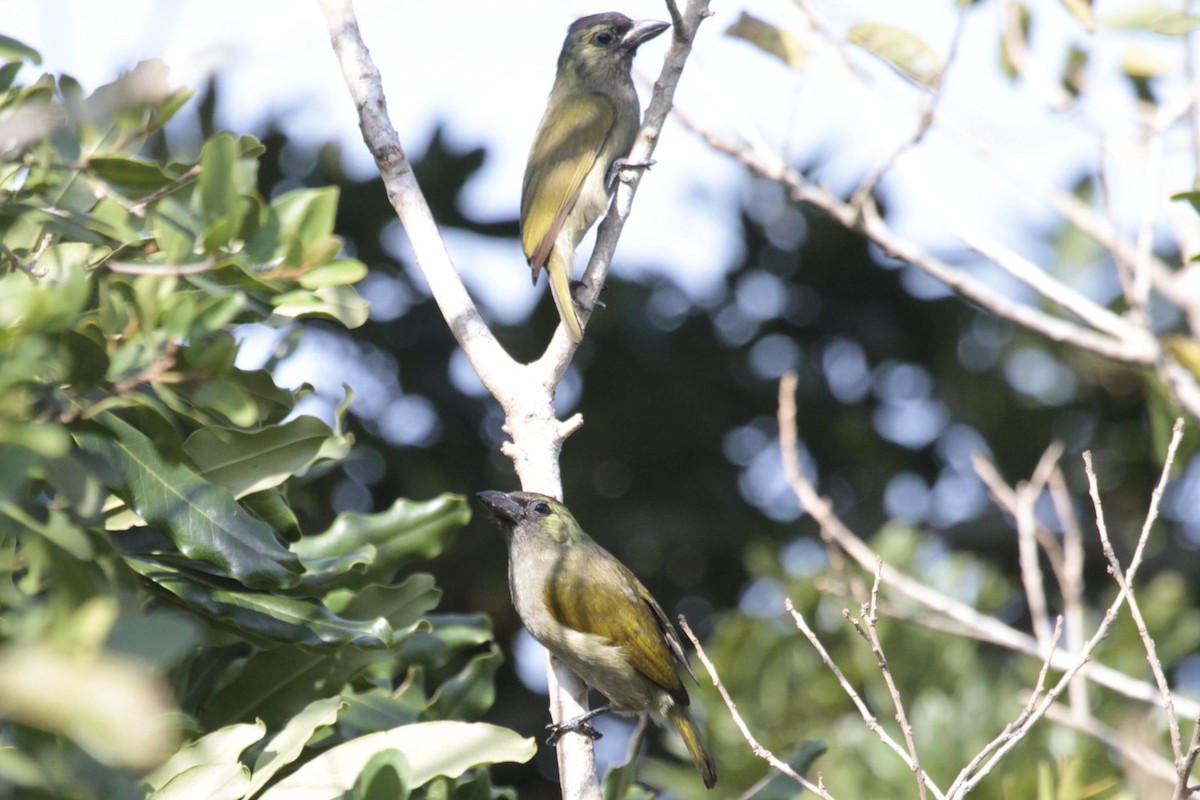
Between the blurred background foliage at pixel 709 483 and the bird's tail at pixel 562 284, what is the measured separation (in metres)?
0.64

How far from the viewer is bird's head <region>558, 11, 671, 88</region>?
5.12 meters

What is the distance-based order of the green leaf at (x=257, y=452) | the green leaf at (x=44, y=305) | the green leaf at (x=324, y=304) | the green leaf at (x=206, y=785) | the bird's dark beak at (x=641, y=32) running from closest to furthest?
1. the green leaf at (x=44, y=305)
2. the green leaf at (x=206, y=785)
3. the green leaf at (x=324, y=304)
4. the green leaf at (x=257, y=452)
5. the bird's dark beak at (x=641, y=32)

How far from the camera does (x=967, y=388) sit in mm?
6070

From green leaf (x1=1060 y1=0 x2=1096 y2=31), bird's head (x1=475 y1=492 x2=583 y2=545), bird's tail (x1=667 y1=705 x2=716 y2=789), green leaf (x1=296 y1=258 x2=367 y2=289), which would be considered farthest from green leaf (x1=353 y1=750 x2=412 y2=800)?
green leaf (x1=1060 y1=0 x2=1096 y2=31)

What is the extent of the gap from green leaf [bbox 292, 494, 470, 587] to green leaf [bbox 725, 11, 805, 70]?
2.13m

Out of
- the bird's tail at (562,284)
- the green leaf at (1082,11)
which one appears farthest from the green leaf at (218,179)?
the green leaf at (1082,11)

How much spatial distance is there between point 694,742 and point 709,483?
190cm

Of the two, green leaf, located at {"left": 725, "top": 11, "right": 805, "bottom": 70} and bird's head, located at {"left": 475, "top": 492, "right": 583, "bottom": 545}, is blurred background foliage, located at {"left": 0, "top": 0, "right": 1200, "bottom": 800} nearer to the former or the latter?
bird's head, located at {"left": 475, "top": 492, "right": 583, "bottom": 545}

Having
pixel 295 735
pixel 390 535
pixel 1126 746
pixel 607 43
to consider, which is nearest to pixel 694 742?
pixel 1126 746

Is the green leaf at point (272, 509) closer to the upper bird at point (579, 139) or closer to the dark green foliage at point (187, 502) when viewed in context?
the dark green foliage at point (187, 502)

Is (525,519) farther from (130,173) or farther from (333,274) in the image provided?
(130,173)

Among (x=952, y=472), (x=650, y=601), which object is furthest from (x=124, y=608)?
(x=952, y=472)

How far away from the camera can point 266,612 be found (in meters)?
2.25

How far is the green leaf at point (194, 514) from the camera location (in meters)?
2.07
